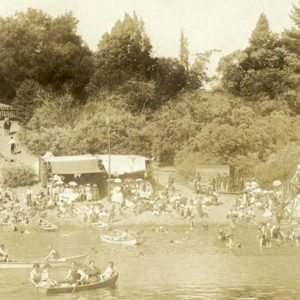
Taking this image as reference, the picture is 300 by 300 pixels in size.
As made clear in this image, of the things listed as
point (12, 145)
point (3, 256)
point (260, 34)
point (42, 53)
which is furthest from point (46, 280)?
point (260, 34)

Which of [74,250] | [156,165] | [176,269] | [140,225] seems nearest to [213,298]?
[176,269]

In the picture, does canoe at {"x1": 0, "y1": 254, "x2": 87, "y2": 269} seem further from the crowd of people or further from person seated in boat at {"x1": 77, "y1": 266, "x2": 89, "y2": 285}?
person seated in boat at {"x1": 77, "y1": 266, "x2": 89, "y2": 285}

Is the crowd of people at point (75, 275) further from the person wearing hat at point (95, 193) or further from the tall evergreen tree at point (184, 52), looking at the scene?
the tall evergreen tree at point (184, 52)

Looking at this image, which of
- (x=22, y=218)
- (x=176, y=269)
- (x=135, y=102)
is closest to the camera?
(x=176, y=269)

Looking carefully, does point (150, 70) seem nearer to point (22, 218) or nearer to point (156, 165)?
point (156, 165)

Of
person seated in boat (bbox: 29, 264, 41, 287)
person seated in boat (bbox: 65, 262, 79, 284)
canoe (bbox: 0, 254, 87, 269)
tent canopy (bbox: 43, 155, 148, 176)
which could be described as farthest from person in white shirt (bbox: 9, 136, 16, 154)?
person seated in boat (bbox: 65, 262, 79, 284)
